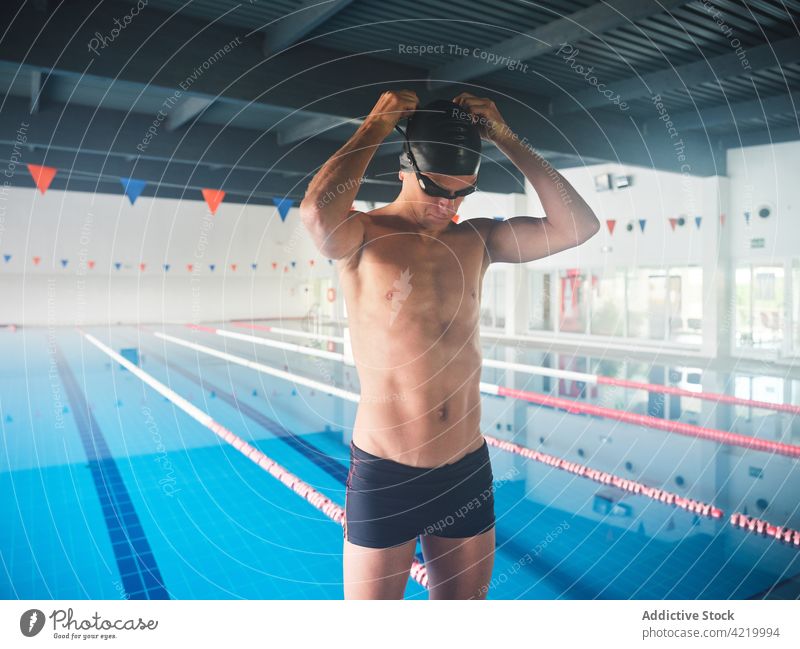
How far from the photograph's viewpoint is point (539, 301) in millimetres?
14820

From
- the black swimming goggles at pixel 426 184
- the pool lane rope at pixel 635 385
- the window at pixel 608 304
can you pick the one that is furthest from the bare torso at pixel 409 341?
the window at pixel 608 304

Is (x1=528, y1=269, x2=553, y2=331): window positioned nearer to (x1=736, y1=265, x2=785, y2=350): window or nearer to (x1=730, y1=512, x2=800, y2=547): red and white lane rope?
(x1=736, y1=265, x2=785, y2=350): window

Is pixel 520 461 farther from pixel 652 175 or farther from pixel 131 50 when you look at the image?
pixel 652 175

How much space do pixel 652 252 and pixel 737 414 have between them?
18.9ft

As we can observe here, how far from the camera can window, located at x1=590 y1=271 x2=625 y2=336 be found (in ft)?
42.2

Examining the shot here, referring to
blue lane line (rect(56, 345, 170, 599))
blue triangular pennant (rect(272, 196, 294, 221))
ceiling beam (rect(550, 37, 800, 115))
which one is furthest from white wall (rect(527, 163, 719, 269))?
blue lane line (rect(56, 345, 170, 599))

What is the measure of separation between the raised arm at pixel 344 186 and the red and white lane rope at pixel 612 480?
333 cm

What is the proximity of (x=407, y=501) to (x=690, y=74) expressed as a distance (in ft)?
19.4

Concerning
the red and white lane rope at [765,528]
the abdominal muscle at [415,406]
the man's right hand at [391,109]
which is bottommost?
the red and white lane rope at [765,528]

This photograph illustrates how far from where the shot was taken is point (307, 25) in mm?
4188

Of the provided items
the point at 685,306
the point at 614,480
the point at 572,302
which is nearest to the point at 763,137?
the point at 685,306

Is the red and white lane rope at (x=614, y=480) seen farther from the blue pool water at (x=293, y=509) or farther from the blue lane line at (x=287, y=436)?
the blue lane line at (x=287, y=436)

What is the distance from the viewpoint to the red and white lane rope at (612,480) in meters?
3.80
